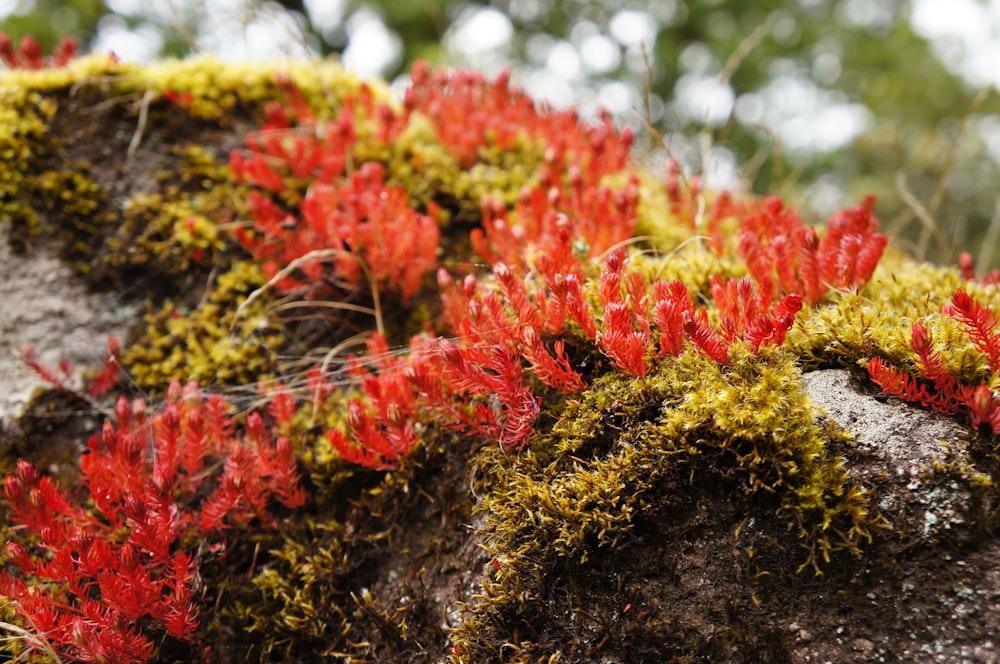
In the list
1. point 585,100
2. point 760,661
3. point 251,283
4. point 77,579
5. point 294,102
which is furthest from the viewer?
point 585,100

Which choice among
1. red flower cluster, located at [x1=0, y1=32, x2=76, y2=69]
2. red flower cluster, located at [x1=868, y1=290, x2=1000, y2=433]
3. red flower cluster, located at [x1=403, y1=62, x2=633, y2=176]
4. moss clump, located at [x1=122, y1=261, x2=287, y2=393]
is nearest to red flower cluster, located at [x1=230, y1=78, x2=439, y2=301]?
moss clump, located at [x1=122, y1=261, x2=287, y2=393]

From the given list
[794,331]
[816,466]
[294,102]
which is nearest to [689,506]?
[816,466]

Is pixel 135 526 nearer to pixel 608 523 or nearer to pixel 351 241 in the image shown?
pixel 351 241

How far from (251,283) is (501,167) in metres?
1.90

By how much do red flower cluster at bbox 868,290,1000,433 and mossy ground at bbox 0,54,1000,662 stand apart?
0.07 meters

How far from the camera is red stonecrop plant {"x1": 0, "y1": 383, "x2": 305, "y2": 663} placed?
205 centimetres

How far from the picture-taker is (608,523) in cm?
196

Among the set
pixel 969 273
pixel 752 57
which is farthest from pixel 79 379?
pixel 752 57

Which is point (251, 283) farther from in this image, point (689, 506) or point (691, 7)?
point (691, 7)

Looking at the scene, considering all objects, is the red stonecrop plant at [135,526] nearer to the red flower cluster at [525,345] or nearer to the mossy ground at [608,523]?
the mossy ground at [608,523]

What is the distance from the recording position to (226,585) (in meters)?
2.47

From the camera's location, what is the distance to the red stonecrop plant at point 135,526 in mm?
2049

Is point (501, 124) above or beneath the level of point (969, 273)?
above

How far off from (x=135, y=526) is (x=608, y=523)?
5.76ft
